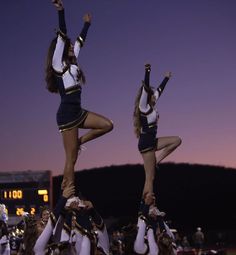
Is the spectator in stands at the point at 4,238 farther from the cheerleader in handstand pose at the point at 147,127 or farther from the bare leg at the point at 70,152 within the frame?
Result: the bare leg at the point at 70,152

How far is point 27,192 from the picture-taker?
72.2 feet

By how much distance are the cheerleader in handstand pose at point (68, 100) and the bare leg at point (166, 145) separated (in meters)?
2.92

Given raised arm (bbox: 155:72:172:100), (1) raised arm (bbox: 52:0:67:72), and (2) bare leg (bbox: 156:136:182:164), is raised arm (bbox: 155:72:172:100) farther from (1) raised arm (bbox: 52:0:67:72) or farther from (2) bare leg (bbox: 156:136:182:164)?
(1) raised arm (bbox: 52:0:67:72)

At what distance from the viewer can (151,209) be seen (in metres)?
8.07

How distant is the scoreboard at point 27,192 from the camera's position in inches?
851

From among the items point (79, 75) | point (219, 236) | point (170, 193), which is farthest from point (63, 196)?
point (170, 193)

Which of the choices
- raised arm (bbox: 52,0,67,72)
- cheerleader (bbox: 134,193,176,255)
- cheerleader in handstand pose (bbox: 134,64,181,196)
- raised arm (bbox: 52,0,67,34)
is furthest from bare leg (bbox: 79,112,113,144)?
cheerleader in handstand pose (bbox: 134,64,181,196)

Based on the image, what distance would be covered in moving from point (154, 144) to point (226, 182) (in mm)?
27966

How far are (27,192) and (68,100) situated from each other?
1686 centimetres

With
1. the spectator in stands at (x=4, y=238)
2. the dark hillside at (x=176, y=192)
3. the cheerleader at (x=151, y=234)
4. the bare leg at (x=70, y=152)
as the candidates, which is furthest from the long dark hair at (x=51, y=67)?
the dark hillside at (x=176, y=192)

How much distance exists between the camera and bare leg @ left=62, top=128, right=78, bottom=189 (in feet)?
18.6

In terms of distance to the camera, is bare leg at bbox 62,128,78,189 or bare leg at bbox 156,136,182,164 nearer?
bare leg at bbox 62,128,78,189

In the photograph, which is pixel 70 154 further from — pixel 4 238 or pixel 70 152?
pixel 4 238

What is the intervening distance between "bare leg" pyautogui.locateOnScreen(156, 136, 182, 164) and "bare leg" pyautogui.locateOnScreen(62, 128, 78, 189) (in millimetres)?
3085
